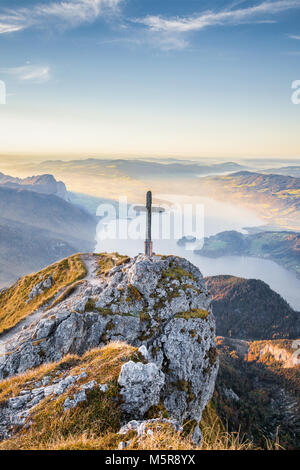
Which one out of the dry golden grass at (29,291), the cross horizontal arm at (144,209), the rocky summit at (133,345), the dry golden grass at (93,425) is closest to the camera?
the dry golden grass at (93,425)

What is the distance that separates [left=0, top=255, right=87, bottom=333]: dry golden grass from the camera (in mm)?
37500

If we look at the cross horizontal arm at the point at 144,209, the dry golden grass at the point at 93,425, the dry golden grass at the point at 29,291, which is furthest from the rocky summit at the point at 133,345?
the cross horizontal arm at the point at 144,209

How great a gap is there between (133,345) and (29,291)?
30.7 m

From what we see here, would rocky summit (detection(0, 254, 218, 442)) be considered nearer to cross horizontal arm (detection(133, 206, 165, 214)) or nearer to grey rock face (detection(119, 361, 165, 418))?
grey rock face (detection(119, 361, 165, 418))

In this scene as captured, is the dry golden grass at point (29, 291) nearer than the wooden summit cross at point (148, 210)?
No

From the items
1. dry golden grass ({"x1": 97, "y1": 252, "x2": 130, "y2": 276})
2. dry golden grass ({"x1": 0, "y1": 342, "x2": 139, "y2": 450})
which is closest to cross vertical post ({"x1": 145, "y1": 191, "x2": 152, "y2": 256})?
dry golden grass ({"x1": 97, "y1": 252, "x2": 130, "y2": 276})

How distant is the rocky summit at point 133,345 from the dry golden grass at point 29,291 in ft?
10.7

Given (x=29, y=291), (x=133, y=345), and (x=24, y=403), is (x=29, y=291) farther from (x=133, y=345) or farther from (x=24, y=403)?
(x=24, y=403)

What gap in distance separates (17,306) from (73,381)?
3839 cm

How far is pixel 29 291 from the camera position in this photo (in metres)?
44.3

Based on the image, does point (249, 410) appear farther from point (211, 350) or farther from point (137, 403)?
point (137, 403)

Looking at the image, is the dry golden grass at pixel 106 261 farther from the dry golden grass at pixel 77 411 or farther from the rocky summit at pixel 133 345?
the dry golden grass at pixel 77 411

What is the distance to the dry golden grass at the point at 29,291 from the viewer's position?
37.5 meters

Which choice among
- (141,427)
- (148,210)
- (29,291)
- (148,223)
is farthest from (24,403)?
(29,291)
